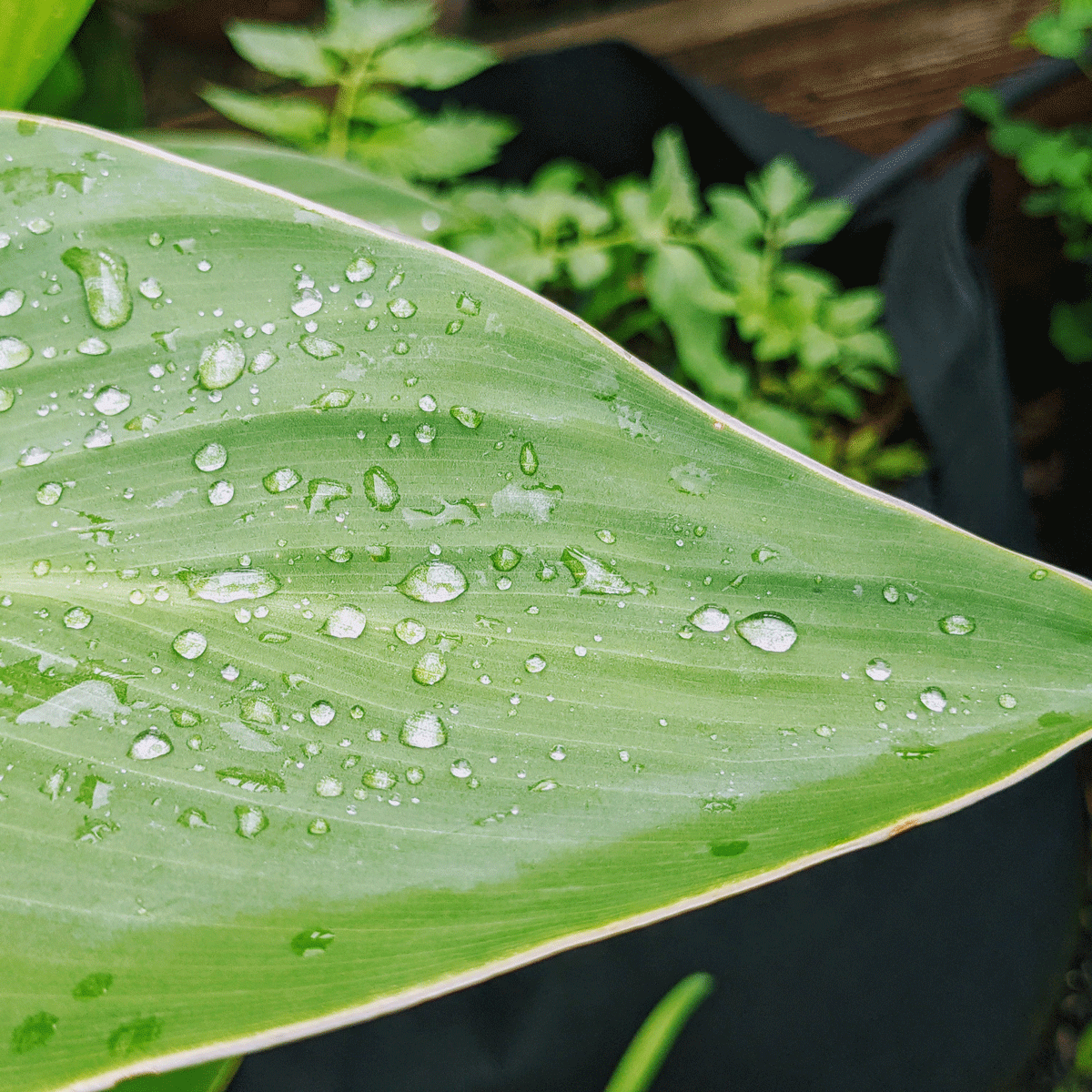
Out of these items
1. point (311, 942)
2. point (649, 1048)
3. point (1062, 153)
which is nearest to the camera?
point (311, 942)

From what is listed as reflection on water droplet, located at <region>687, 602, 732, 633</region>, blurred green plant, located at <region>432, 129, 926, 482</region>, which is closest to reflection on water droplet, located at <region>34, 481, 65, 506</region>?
reflection on water droplet, located at <region>687, 602, 732, 633</region>

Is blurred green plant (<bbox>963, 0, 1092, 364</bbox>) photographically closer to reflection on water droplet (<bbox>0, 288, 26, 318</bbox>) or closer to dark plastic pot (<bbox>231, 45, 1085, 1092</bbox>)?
dark plastic pot (<bbox>231, 45, 1085, 1092</bbox>)

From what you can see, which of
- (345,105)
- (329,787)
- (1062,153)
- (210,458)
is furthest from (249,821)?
(1062,153)

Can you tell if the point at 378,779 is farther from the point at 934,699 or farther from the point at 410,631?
the point at 934,699

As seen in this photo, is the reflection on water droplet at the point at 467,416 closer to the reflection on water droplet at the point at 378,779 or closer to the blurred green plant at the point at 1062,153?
the reflection on water droplet at the point at 378,779

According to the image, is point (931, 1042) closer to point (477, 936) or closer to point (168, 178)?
point (477, 936)
